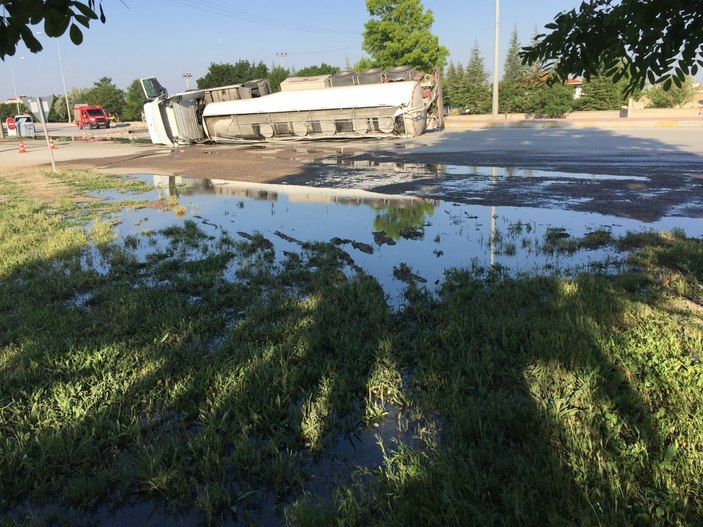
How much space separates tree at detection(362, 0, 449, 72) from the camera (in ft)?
137

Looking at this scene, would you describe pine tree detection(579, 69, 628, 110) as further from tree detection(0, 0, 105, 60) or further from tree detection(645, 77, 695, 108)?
tree detection(0, 0, 105, 60)

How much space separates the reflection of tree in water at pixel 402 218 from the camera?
844 cm

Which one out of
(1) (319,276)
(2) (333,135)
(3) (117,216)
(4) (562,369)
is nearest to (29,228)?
(3) (117,216)

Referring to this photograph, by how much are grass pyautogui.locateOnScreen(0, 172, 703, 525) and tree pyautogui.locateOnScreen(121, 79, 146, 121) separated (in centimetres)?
7853

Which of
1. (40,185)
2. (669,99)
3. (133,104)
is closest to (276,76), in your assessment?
(133,104)

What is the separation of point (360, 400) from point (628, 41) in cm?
334

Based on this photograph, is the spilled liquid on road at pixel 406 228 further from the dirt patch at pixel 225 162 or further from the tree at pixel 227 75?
the tree at pixel 227 75

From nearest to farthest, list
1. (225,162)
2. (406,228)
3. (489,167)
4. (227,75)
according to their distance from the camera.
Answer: (406,228) → (489,167) → (225,162) → (227,75)

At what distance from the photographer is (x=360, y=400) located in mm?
3525

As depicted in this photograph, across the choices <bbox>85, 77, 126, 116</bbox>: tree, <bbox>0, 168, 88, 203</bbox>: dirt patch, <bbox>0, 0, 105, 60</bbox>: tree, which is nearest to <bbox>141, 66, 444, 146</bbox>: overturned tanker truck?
<bbox>0, 168, 88, 203</bbox>: dirt patch

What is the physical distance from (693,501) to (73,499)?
9.97ft

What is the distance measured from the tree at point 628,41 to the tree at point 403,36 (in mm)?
40033

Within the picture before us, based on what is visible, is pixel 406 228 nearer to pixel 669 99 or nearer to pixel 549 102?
pixel 549 102

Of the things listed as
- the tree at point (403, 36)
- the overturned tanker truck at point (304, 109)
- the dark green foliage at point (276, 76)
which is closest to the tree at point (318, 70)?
the dark green foliage at point (276, 76)
